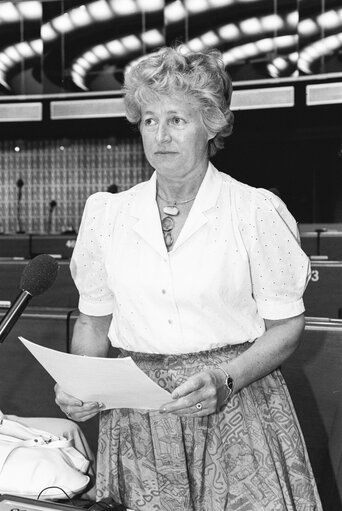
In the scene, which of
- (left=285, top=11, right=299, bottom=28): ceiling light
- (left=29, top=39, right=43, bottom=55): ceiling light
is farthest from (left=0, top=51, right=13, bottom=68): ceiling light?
(left=285, top=11, right=299, bottom=28): ceiling light

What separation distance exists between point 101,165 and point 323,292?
332 inches

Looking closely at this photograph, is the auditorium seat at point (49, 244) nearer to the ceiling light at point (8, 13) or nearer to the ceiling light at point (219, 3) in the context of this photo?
the ceiling light at point (219, 3)

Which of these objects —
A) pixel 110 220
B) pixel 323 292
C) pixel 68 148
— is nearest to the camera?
pixel 110 220

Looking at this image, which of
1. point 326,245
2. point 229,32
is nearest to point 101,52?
point 229,32

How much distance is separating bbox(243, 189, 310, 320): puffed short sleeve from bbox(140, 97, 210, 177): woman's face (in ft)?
0.47

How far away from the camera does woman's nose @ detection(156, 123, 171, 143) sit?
123 cm

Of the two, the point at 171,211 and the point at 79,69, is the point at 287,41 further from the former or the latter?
the point at 171,211

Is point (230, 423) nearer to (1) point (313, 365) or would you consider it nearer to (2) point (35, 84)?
(1) point (313, 365)

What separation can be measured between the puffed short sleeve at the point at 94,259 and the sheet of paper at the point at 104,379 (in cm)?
24

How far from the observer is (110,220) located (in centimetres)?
135

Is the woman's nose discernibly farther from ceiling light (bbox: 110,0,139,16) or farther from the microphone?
ceiling light (bbox: 110,0,139,16)

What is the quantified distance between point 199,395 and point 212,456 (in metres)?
0.22

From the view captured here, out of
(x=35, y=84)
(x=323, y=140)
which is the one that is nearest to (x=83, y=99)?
(x=35, y=84)

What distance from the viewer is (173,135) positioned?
4.09 ft
